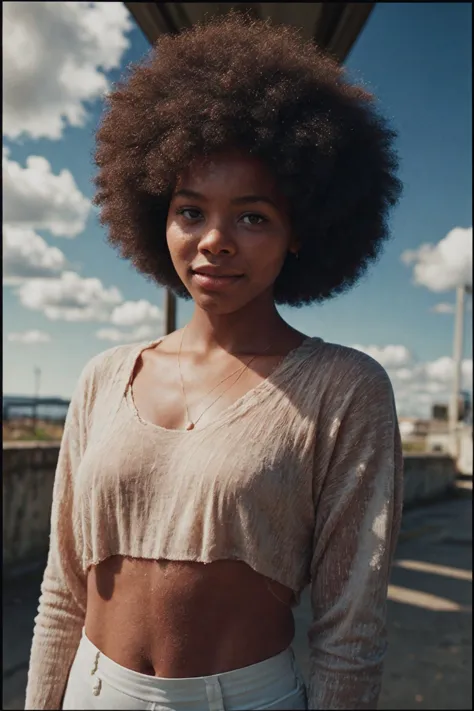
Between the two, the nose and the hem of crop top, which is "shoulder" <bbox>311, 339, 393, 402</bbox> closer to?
the hem of crop top

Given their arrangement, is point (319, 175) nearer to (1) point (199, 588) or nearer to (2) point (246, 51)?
(2) point (246, 51)

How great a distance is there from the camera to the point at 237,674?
Answer: 1319mm

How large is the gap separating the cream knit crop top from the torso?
1.2 inches

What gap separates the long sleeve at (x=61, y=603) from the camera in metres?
1.59

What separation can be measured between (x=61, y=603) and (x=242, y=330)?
2.48ft

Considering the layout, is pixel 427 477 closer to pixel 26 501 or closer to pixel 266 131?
pixel 26 501

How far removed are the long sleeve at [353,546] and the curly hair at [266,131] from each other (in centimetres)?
38

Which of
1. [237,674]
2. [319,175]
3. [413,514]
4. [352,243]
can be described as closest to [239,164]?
[319,175]

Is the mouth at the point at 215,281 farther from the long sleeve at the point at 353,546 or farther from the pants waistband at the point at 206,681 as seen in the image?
the pants waistband at the point at 206,681

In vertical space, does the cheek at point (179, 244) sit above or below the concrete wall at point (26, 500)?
above

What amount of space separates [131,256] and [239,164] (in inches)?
20.3

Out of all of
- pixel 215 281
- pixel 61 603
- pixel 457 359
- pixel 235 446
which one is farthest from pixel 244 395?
pixel 457 359

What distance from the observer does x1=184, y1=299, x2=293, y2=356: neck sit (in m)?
1.54

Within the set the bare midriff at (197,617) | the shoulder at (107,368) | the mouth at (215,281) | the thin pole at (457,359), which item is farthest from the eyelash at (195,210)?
the thin pole at (457,359)
